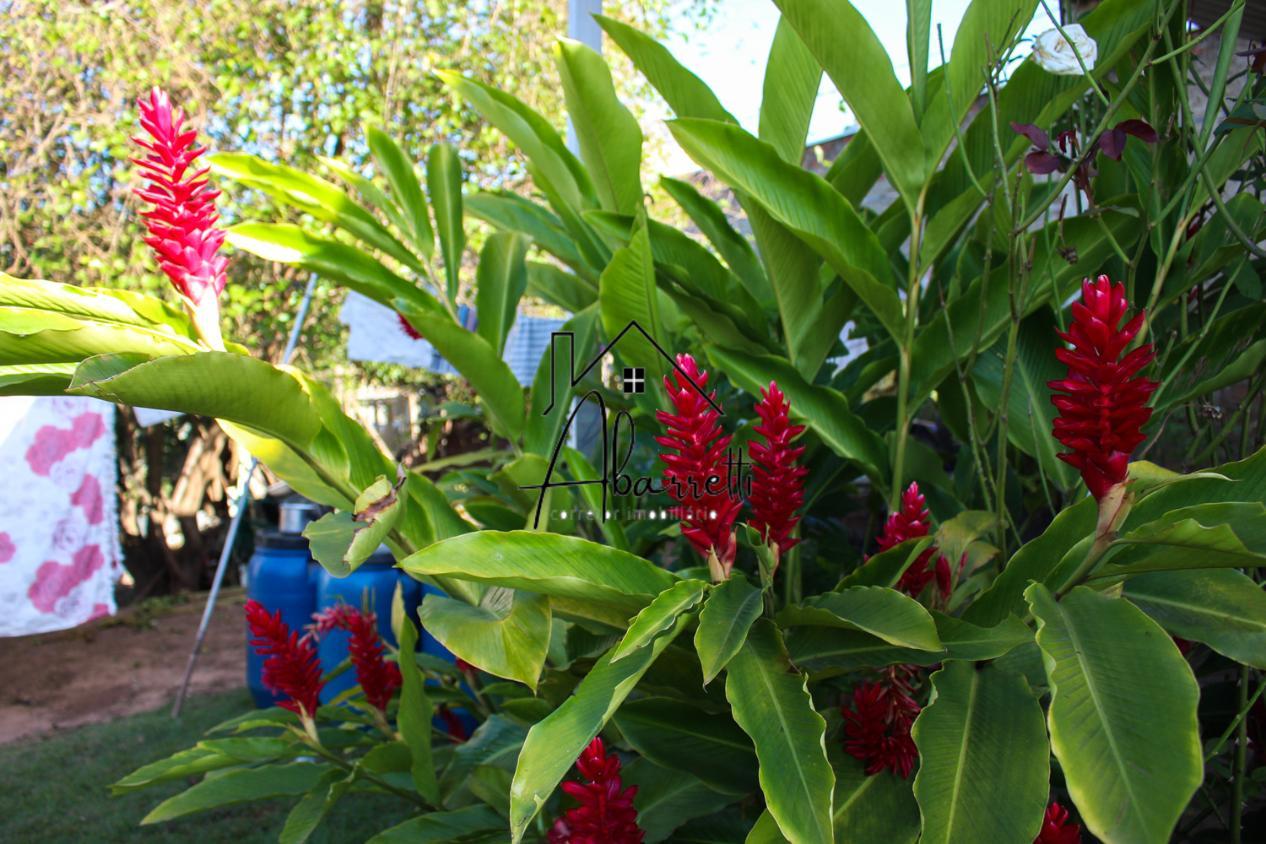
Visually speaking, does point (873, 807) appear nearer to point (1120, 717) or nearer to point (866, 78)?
point (1120, 717)

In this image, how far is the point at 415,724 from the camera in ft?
4.77

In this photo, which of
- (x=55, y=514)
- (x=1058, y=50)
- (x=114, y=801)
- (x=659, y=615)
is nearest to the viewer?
(x=659, y=615)

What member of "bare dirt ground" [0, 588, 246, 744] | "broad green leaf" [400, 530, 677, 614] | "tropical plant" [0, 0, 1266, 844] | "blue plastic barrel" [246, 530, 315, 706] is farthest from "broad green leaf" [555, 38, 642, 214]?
"bare dirt ground" [0, 588, 246, 744]

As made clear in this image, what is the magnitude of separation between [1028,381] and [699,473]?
27.3 inches

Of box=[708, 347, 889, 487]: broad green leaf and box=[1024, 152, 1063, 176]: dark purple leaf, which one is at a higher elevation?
box=[1024, 152, 1063, 176]: dark purple leaf

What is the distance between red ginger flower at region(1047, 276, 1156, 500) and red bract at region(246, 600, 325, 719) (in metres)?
1.22

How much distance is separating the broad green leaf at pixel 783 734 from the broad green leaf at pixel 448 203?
1038mm

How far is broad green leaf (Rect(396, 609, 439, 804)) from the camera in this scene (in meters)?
1.45

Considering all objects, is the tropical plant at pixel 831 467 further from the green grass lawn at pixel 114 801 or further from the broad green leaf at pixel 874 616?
the green grass lawn at pixel 114 801

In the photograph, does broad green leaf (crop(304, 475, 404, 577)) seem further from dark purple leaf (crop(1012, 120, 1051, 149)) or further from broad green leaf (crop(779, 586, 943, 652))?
dark purple leaf (crop(1012, 120, 1051, 149))

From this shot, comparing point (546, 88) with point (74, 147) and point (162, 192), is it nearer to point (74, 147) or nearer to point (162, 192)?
point (74, 147)

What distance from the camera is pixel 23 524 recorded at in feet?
12.4

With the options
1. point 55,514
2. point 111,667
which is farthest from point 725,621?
point 111,667

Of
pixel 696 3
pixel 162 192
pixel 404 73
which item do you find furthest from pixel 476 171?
pixel 162 192
